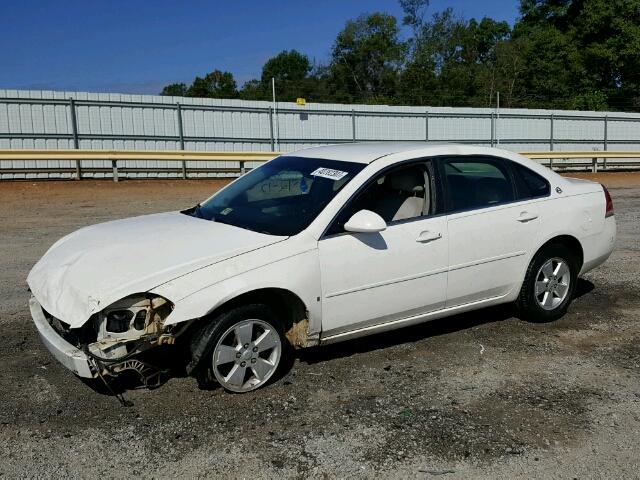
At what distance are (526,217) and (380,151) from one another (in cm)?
135

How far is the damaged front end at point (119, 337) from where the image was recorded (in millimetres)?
3715

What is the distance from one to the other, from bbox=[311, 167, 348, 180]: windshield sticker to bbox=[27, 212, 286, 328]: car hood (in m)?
0.79

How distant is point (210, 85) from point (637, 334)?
8477 cm

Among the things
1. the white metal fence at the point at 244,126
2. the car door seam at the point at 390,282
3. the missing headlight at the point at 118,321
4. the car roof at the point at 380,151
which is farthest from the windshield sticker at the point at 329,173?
the white metal fence at the point at 244,126

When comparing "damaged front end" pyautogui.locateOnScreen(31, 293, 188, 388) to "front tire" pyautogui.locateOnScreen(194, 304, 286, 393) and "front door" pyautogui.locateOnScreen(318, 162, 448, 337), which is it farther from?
"front door" pyautogui.locateOnScreen(318, 162, 448, 337)

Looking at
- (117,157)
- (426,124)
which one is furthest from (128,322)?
(426,124)

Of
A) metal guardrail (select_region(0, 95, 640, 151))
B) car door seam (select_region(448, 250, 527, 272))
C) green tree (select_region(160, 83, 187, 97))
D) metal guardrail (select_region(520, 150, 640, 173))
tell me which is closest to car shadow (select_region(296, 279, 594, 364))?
car door seam (select_region(448, 250, 527, 272))

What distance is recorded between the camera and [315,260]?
14.0 feet

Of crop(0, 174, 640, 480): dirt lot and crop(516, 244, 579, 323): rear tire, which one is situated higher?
crop(516, 244, 579, 323): rear tire

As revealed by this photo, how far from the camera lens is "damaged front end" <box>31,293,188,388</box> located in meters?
3.71

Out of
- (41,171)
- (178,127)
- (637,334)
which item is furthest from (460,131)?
(637,334)

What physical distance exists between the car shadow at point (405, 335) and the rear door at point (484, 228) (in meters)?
0.51

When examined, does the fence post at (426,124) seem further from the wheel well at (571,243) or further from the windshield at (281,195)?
the windshield at (281,195)

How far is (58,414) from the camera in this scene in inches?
156
